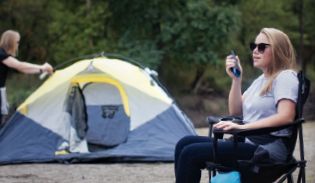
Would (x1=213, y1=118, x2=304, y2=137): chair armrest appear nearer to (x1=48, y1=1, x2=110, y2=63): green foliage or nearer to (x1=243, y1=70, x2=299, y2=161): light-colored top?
(x1=243, y1=70, x2=299, y2=161): light-colored top

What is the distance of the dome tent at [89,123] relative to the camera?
24.3 ft

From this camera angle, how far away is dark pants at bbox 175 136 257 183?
12.5ft

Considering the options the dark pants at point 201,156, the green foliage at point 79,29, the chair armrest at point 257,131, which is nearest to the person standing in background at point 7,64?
the dark pants at point 201,156

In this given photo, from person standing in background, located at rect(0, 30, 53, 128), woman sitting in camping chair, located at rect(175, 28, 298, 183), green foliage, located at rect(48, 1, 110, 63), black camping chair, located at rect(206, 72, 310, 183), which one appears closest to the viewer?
black camping chair, located at rect(206, 72, 310, 183)

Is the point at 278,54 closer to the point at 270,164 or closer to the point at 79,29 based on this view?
the point at 270,164

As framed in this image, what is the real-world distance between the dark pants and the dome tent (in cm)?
337

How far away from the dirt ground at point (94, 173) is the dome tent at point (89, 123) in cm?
24

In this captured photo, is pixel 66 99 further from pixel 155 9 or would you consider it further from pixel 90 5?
pixel 90 5

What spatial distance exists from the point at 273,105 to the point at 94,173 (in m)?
3.08

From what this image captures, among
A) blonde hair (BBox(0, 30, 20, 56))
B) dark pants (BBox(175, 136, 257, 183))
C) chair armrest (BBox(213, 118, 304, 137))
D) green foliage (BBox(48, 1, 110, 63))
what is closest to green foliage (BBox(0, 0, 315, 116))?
green foliage (BBox(48, 1, 110, 63))

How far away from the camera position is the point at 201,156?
12.7ft

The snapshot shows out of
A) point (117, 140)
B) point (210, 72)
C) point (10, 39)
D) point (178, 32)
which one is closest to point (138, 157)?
point (117, 140)

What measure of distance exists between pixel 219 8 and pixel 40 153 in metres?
10.7

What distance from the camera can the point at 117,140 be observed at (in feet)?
26.6
